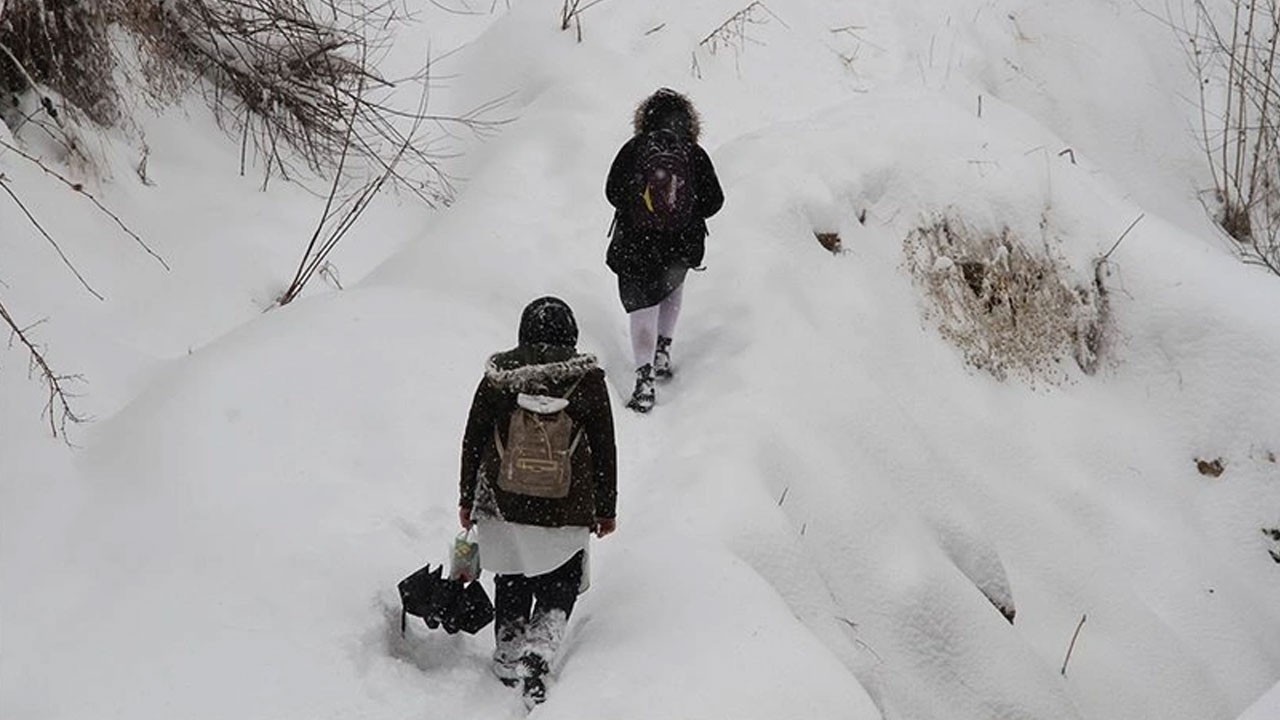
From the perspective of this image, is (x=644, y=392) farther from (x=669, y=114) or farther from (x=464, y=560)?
(x=464, y=560)

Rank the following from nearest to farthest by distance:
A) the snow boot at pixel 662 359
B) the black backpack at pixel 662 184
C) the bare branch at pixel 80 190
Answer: the bare branch at pixel 80 190, the black backpack at pixel 662 184, the snow boot at pixel 662 359

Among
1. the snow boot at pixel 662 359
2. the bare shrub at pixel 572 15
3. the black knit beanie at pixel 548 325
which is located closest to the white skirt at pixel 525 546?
the black knit beanie at pixel 548 325

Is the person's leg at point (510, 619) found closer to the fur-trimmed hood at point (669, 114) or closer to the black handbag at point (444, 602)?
the black handbag at point (444, 602)

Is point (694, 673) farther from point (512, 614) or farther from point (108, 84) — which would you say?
point (108, 84)

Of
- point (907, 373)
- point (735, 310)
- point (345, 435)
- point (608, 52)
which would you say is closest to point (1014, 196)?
point (907, 373)

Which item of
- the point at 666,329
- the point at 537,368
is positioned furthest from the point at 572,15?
the point at 537,368

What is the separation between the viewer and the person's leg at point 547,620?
349 centimetres

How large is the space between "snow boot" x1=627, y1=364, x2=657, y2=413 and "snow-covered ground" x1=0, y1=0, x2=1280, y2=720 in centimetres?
14

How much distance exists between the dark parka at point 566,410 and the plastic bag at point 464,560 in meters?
0.16

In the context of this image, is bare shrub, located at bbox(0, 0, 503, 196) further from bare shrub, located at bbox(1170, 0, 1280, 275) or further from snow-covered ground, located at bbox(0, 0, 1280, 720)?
bare shrub, located at bbox(1170, 0, 1280, 275)

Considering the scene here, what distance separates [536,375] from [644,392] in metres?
2.04

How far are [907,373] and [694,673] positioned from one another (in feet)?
11.0

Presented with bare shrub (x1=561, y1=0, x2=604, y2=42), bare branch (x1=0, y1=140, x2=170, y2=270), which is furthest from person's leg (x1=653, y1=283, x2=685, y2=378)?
bare shrub (x1=561, y1=0, x2=604, y2=42)

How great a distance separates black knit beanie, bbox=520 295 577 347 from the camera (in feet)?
11.1
